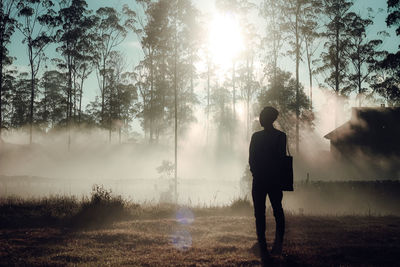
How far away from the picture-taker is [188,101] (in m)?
46.5

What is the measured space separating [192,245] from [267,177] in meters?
2.04

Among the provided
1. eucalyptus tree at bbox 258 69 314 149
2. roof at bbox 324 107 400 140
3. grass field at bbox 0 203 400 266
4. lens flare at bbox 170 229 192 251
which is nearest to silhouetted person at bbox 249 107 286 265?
grass field at bbox 0 203 400 266

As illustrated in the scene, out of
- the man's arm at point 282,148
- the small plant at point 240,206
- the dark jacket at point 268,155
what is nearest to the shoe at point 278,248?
the dark jacket at point 268,155

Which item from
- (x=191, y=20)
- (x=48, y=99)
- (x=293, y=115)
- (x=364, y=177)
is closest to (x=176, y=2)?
(x=191, y=20)

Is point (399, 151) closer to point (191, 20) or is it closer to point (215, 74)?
point (191, 20)

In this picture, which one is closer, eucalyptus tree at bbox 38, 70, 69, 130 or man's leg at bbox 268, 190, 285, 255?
man's leg at bbox 268, 190, 285, 255

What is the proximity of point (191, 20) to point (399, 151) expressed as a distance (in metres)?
19.9

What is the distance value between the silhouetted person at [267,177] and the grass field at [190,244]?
334mm

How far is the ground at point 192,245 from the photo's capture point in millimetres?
4836

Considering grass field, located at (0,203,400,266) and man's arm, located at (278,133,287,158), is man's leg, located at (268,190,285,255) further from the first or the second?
man's arm, located at (278,133,287,158)

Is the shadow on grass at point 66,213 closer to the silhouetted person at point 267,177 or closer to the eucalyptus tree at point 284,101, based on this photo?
the silhouetted person at point 267,177

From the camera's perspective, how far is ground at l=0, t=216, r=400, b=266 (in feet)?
15.9

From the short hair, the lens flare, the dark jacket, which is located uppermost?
the short hair

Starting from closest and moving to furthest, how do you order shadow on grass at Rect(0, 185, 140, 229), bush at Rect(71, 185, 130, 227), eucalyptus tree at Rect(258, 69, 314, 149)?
1. shadow on grass at Rect(0, 185, 140, 229)
2. bush at Rect(71, 185, 130, 227)
3. eucalyptus tree at Rect(258, 69, 314, 149)
